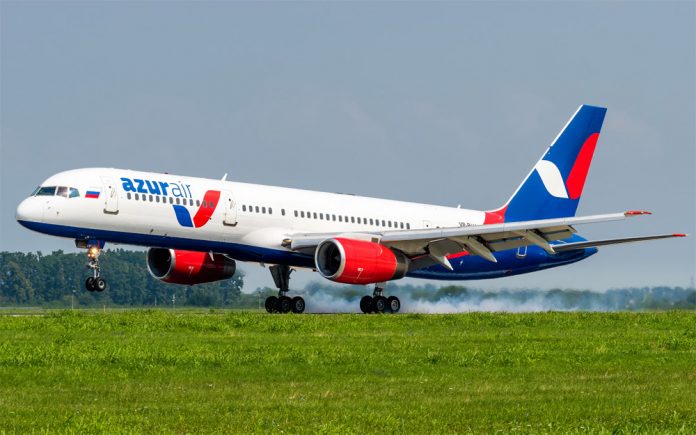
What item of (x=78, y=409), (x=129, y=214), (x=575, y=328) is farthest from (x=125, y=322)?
(x=78, y=409)

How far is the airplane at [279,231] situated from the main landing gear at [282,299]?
46 mm

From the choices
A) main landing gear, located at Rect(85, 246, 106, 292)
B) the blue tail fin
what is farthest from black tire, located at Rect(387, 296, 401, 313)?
main landing gear, located at Rect(85, 246, 106, 292)

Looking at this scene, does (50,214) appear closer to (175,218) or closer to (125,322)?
(175,218)

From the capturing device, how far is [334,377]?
20156 millimetres

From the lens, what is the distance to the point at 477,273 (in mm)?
47906

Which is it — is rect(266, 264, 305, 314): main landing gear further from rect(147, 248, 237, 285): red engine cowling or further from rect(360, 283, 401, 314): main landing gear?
rect(360, 283, 401, 314): main landing gear

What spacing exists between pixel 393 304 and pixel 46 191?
1326 cm

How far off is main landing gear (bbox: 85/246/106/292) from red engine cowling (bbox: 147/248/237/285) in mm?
5061

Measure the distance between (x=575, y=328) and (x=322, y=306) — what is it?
1574 cm

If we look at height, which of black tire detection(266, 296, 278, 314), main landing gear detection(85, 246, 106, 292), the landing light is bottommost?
black tire detection(266, 296, 278, 314)

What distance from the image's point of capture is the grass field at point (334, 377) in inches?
591

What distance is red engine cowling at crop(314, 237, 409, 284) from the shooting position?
38812 millimetres

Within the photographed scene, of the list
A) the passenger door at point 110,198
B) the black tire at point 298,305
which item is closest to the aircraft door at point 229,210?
the passenger door at point 110,198

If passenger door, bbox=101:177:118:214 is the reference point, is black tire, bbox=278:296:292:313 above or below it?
below
